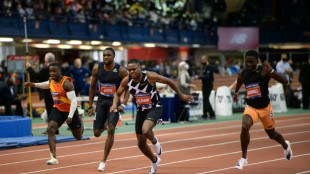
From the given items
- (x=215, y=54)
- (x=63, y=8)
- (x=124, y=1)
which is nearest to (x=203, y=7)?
(x=215, y=54)

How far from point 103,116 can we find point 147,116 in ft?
4.69

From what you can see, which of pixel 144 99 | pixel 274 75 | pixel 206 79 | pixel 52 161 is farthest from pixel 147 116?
pixel 206 79

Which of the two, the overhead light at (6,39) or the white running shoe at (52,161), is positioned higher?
the overhead light at (6,39)

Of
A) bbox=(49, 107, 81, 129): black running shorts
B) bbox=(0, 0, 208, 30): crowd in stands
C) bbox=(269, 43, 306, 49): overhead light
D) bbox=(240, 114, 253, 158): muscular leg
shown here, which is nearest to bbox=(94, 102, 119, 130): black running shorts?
bbox=(49, 107, 81, 129): black running shorts

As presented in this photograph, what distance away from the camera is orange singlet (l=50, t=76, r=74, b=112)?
11391mm

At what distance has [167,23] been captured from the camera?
40.1 meters

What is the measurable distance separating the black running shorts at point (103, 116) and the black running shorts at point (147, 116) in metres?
0.83

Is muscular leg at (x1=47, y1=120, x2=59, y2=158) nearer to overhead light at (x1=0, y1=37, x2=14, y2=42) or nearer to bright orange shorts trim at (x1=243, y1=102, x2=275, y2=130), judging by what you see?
bright orange shorts trim at (x1=243, y1=102, x2=275, y2=130)

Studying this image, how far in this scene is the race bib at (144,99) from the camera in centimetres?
979

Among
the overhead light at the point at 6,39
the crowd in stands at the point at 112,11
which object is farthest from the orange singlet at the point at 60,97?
the overhead light at the point at 6,39

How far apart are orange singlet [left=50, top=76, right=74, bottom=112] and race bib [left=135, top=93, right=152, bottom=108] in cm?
208

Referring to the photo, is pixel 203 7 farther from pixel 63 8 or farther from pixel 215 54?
pixel 63 8

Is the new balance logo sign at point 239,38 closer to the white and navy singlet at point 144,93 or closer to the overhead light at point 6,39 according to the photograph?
the overhead light at point 6,39

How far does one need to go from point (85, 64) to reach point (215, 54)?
64.9ft
